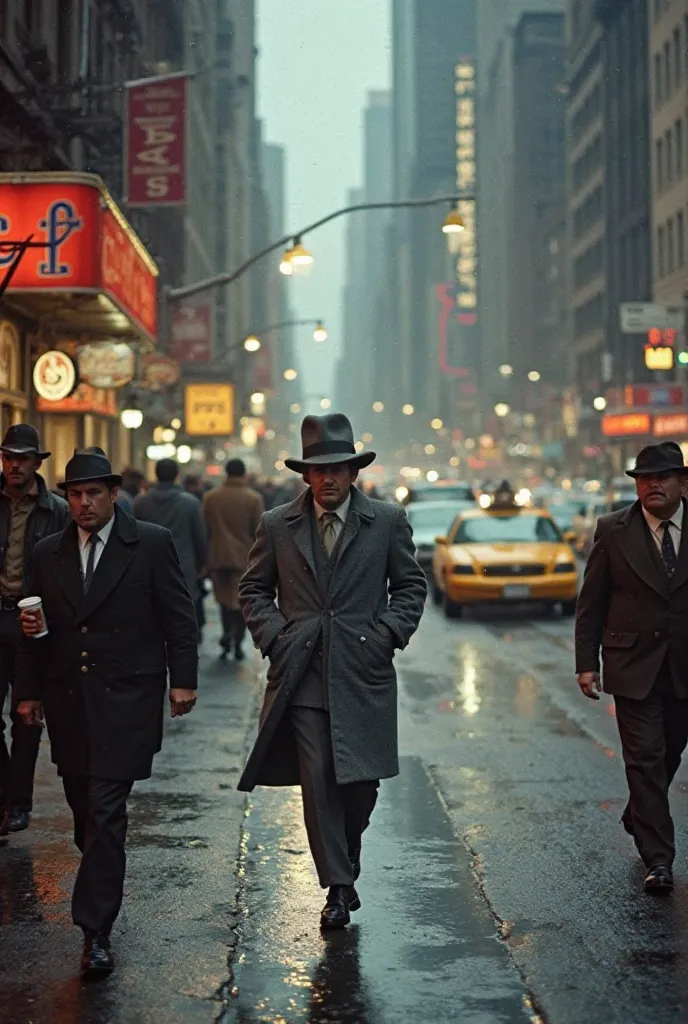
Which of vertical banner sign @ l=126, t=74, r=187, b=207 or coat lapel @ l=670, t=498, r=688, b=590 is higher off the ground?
vertical banner sign @ l=126, t=74, r=187, b=207

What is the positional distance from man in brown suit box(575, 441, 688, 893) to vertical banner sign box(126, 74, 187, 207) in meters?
22.3

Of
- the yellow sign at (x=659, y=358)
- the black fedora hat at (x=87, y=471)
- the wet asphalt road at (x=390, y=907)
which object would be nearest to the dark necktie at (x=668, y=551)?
the wet asphalt road at (x=390, y=907)

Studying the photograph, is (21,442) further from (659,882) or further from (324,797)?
(659,882)

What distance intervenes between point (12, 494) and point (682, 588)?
3341 mm

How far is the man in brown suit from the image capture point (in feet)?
23.9

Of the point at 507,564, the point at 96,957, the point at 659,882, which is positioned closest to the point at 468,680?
the point at 507,564

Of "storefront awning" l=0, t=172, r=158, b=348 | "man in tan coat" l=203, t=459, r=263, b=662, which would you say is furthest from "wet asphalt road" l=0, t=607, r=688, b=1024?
"storefront awning" l=0, t=172, r=158, b=348

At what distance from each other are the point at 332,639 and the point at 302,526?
53cm

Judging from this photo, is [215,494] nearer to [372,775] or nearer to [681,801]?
[681,801]

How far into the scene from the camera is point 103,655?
20.4 ft

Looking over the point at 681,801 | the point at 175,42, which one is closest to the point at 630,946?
the point at 681,801

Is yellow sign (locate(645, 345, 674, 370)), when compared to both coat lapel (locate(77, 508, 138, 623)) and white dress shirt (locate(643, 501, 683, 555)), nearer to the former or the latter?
white dress shirt (locate(643, 501, 683, 555))

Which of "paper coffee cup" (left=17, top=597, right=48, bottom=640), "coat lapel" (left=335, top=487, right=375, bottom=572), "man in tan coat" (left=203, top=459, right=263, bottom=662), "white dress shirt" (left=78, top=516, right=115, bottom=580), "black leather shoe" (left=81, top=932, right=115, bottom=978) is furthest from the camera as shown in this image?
"man in tan coat" (left=203, top=459, right=263, bottom=662)

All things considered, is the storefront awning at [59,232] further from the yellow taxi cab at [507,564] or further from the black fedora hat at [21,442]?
the black fedora hat at [21,442]
